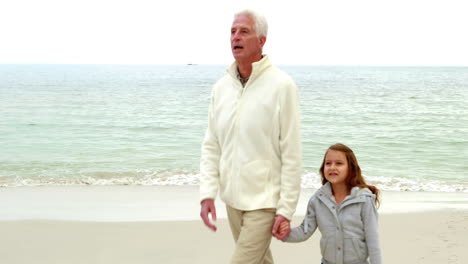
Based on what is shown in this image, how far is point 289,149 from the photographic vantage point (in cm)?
Answer: 249

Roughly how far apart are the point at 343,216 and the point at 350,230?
8cm

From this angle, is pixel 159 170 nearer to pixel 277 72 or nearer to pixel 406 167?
pixel 406 167

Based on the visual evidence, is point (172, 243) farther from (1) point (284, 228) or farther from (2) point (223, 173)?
(1) point (284, 228)

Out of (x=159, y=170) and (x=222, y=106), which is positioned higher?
(x=222, y=106)

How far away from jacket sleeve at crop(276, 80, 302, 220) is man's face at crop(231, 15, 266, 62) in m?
0.24

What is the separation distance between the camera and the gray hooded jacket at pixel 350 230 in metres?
2.73

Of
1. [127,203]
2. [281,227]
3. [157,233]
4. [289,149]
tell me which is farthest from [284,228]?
[127,203]

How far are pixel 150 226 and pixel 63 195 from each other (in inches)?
123

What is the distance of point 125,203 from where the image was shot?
26.1 feet

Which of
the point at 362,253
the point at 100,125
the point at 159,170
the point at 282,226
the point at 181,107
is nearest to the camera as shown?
the point at 282,226

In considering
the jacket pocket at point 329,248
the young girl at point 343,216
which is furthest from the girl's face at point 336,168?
the jacket pocket at point 329,248

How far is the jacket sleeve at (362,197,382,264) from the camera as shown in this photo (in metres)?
2.71

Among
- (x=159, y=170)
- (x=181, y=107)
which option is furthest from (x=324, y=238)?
(x=181, y=107)

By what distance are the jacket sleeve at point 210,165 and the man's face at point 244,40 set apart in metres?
0.32
